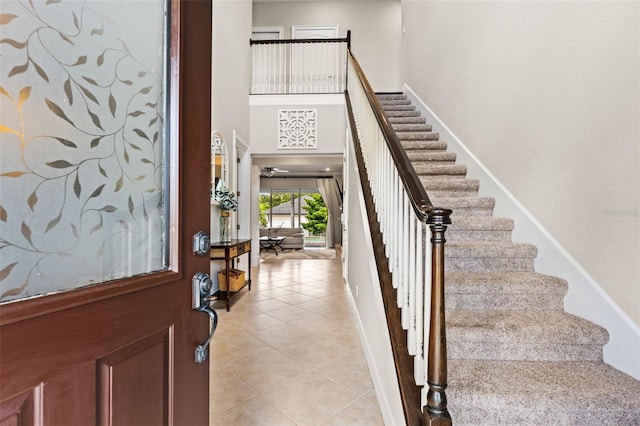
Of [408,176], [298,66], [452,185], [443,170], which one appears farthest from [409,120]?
[408,176]

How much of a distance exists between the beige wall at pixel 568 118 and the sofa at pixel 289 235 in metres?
7.40

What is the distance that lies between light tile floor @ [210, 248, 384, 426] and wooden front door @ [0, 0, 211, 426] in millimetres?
1017

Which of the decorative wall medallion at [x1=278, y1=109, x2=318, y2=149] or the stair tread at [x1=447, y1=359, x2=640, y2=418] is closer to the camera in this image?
the stair tread at [x1=447, y1=359, x2=640, y2=418]

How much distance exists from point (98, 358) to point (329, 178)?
9518mm

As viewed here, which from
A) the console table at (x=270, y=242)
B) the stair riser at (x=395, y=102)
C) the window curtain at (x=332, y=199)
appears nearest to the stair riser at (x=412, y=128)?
the stair riser at (x=395, y=102)

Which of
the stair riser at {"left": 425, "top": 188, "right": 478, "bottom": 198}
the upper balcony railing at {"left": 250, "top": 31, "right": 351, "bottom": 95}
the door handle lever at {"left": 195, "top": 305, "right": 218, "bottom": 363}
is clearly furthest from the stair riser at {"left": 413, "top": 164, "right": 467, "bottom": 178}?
the upper balcony railing at {"left": 250, "top": 31, "right": 351, "bottom": 95}

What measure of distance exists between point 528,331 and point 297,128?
4.71 meters

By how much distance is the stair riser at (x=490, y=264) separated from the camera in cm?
203

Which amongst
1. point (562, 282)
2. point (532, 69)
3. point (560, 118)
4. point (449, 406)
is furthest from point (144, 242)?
point (532, 69)

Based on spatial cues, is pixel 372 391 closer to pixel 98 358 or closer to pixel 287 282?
pixel 98 358

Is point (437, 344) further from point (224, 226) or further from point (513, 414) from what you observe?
point (224, 226)

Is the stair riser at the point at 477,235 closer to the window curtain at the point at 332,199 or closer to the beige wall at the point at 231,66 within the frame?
the beige wall at the point at 231,66

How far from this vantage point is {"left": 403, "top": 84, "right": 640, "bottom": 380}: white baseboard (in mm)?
1420

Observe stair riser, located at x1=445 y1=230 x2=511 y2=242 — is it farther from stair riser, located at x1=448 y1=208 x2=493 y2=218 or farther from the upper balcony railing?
the upper balcony railing
